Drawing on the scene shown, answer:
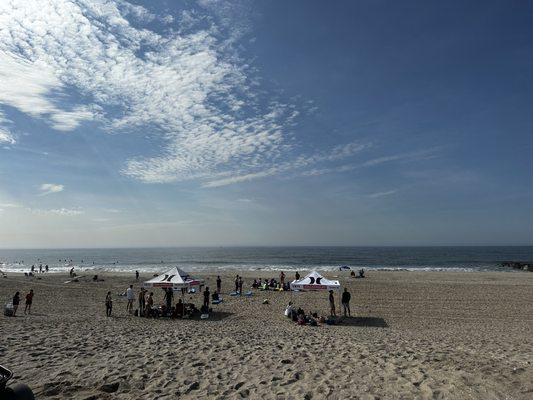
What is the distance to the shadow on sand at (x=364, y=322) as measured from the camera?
1545 cm

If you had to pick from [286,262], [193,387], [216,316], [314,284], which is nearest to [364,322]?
[314,284]

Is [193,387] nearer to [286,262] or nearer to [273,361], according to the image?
[273,361]

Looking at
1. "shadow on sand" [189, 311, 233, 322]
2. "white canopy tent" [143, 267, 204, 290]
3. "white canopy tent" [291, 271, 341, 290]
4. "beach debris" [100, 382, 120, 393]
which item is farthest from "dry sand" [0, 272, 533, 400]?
"white canopy tent" [143, 267, 204, 290]

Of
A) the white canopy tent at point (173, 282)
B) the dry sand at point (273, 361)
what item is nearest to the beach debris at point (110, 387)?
the dry sand at point (273, 361)

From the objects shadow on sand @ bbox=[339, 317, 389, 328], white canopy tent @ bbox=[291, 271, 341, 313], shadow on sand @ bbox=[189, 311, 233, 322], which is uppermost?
white canopy tent @ bbox=[291, 271, 341, 313]

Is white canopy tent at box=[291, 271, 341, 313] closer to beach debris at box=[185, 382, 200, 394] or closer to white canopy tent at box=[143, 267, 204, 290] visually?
white canopy tent at box=[143, 267, 204, 290]

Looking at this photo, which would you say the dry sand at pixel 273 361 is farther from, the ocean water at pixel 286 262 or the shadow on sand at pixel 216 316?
the ocean water at pixel 286 262

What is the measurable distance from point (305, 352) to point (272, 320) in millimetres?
7410

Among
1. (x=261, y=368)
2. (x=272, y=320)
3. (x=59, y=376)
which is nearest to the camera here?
(x=59, y=376)

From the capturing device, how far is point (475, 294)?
24641 mm

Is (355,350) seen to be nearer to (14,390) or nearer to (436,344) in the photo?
(436,344)

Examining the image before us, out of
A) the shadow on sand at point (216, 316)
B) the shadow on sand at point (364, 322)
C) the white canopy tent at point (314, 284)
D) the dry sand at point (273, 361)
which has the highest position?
the white canopy tent at point (314, 284)

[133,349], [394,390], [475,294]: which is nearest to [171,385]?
[133,349]

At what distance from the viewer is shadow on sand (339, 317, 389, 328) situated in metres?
15.5
